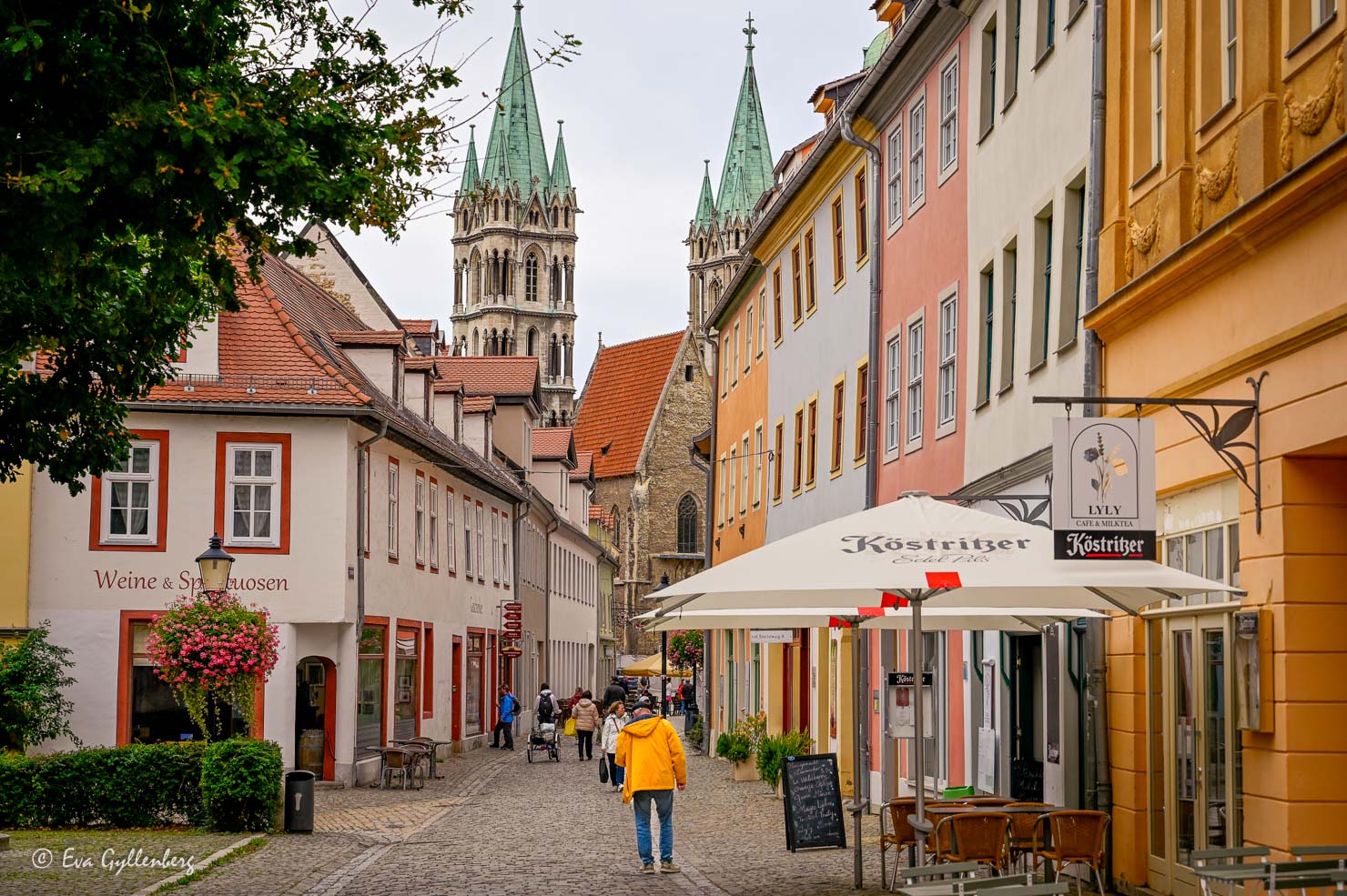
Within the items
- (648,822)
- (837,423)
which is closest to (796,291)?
(837,423)

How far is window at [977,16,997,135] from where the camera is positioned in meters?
19.8

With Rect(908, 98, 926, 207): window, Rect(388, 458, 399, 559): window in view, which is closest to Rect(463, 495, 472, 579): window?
Rect(388, 458, 399, 559): window

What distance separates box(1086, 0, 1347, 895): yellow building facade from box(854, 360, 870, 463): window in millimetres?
11338

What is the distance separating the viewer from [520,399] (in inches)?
2026

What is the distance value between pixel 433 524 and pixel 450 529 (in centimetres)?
179

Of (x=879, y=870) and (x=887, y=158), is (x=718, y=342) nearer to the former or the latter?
(x=887, y=158)

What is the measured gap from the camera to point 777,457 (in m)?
34.8

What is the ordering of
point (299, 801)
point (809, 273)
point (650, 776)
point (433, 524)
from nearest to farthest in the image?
1. point (650, 776)
2. point (299, 801)
3. point (809, 273)
4. point (433, 524)

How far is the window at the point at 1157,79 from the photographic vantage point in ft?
45.9

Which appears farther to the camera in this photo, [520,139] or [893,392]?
[520,139]

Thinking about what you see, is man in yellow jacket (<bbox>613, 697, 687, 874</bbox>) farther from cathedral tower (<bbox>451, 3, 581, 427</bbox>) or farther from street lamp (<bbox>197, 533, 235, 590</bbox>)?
cathedral tower (<bbox>451, 3, 581, 427</bbox>)

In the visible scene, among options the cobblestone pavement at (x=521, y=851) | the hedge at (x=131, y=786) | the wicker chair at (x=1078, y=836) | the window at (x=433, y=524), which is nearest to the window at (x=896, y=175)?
the cobblestone pavement at (x=521, y=851)

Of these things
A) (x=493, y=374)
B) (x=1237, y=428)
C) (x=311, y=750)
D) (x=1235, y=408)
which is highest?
(x=493, y=374)

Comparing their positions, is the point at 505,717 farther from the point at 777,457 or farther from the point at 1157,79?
the point at 1157,79
